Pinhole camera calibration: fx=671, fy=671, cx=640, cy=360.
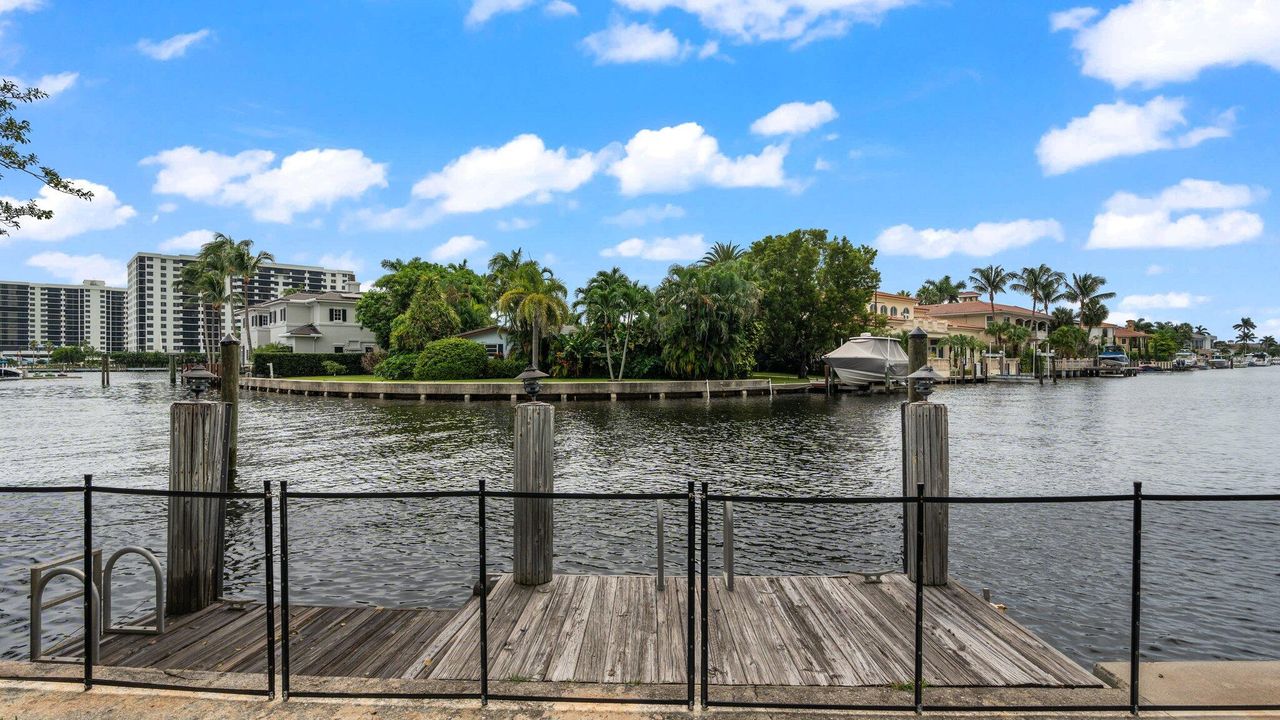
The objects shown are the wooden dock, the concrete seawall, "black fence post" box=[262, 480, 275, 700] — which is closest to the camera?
"black fence post" box=[262, 480, 275, 700]

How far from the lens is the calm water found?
370 inches

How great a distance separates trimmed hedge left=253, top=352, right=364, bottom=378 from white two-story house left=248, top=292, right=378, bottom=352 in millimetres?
5330

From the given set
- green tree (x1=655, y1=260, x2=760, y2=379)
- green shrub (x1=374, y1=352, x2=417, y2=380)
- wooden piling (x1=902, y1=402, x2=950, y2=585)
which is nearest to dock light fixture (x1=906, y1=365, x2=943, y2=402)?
wooden piling (x1=902, y1=402, x2=950, y2=585)

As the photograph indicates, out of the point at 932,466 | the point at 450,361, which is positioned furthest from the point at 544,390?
the point at 932,466

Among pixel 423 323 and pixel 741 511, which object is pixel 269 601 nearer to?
pixel 741 511

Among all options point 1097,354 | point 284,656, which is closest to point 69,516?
point 284,656

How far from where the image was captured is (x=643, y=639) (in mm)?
5949

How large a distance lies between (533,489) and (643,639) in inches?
82.3

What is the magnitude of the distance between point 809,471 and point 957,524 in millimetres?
6931

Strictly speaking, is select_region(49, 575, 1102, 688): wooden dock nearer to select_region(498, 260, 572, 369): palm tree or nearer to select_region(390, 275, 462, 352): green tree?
select_region(498, 260, 572, 369): palm tree

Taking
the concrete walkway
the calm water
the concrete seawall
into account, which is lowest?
the calm water

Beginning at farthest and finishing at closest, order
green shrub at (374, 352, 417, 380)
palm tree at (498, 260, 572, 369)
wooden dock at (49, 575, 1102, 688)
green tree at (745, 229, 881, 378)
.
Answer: green tree at (745, 229, 881, 378) < green shrub at (374, 352, 417, 380) < palm tree at (498, 260, 572, 369) < wooden dock at (49, 575, 1102, 688)

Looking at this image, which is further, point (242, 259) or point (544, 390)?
point (242, 259)

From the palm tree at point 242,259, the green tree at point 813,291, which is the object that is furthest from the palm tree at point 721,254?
the palm tree at point 242,259
